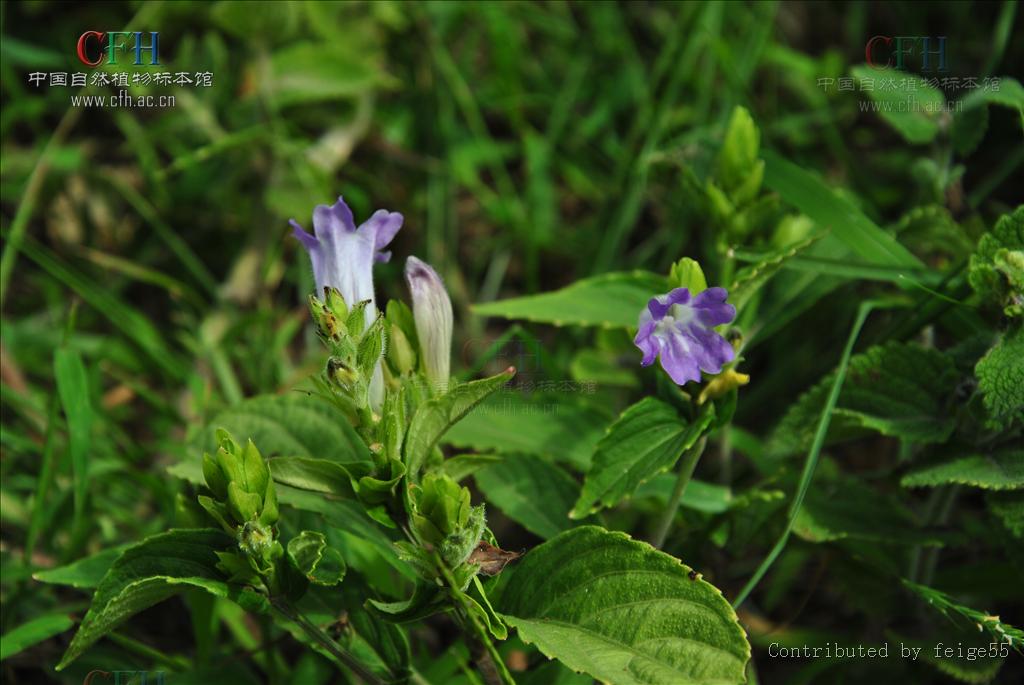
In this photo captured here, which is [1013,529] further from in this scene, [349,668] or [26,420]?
[26,420]

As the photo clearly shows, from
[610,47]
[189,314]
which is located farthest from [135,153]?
[610,47]

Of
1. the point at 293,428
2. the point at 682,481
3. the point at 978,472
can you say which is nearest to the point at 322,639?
the point at 293,428

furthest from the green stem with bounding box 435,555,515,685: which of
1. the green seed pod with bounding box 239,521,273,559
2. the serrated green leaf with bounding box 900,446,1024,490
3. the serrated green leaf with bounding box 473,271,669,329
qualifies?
the serrated green leaf with bounding box 900,446,1024,490

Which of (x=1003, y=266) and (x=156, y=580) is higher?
(x=1003, y=266)

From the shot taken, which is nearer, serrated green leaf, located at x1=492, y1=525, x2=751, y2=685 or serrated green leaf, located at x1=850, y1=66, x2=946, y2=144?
serrated green leaf, located at x1=492, y1=525, x2=751, y2=685

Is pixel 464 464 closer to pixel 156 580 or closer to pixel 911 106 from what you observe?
pixel 156 580

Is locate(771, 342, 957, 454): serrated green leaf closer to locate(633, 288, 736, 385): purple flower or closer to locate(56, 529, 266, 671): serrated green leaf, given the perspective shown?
locate(633, 288, 736, 385): purple flower
